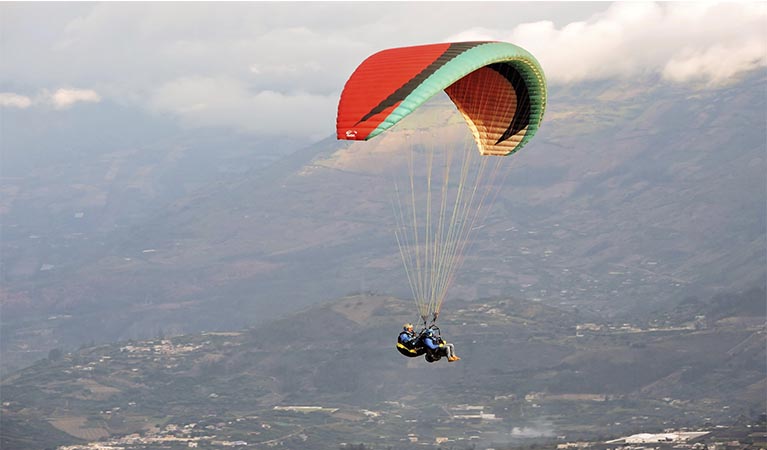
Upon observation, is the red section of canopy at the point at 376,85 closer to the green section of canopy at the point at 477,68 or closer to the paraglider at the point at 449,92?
the paraglider at the point at 449,92

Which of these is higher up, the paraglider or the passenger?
the paraglider

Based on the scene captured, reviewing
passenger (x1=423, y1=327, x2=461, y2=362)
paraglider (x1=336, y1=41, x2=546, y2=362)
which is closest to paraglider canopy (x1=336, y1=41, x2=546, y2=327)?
paraglider (x1=336, y1=41, x2=546, y2=362)

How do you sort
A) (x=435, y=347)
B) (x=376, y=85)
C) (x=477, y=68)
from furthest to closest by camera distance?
1. (x=435, y=347)
2. (x=477, y=68)
3. (x=376, y=85)

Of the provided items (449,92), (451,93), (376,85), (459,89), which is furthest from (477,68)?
(449,92)

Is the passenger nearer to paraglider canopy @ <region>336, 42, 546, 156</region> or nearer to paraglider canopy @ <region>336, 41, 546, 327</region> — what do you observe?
paraglider canopy @ <region>336, 41, 546, 327</region>

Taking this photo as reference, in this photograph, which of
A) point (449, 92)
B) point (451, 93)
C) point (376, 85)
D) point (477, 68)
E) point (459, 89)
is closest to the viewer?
point (376, 85)

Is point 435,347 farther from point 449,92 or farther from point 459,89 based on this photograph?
point 449,92

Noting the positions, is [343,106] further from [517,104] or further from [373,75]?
[517,104]
